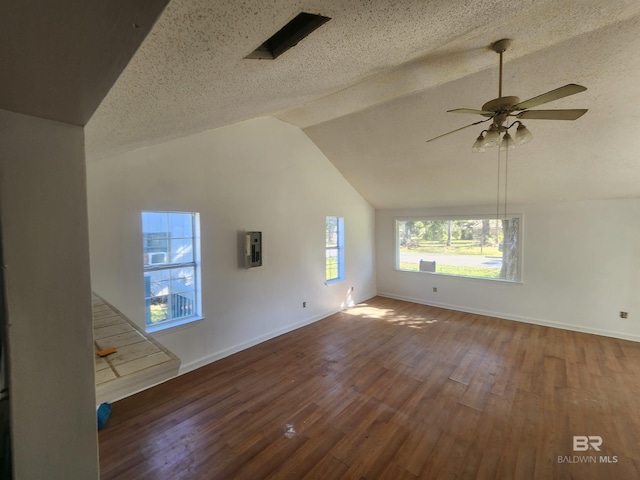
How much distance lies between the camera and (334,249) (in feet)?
18.7

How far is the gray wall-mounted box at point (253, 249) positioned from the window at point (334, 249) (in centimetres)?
185

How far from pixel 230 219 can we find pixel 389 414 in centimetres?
291

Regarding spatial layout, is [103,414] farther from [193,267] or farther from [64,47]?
[64,47]

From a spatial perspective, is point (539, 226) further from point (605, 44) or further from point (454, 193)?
point (605, 44)

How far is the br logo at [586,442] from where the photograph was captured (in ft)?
7.29

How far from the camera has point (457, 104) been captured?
309cm

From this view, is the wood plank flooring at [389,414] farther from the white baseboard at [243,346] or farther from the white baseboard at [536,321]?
the white baseboard at [536,321]

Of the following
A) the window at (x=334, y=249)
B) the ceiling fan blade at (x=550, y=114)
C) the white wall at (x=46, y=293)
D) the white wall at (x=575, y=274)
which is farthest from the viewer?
the window at (x=334, y=249)

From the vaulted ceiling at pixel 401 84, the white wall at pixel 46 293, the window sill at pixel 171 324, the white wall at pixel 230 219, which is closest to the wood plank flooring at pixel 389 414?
the white wall at pixel 230 219

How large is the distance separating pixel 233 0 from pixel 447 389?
361 centimetres

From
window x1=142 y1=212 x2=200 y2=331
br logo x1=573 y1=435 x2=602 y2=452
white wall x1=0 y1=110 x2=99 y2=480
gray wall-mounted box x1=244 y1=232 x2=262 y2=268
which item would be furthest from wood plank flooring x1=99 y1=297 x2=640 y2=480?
white wall x1=0 y1=110 x2=99 y2=480

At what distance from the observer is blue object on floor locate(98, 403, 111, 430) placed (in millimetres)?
2431

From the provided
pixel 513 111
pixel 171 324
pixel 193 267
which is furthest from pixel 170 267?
pixel 513 111

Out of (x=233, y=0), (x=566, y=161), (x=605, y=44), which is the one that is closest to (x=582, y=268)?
(x=566, y=161)
